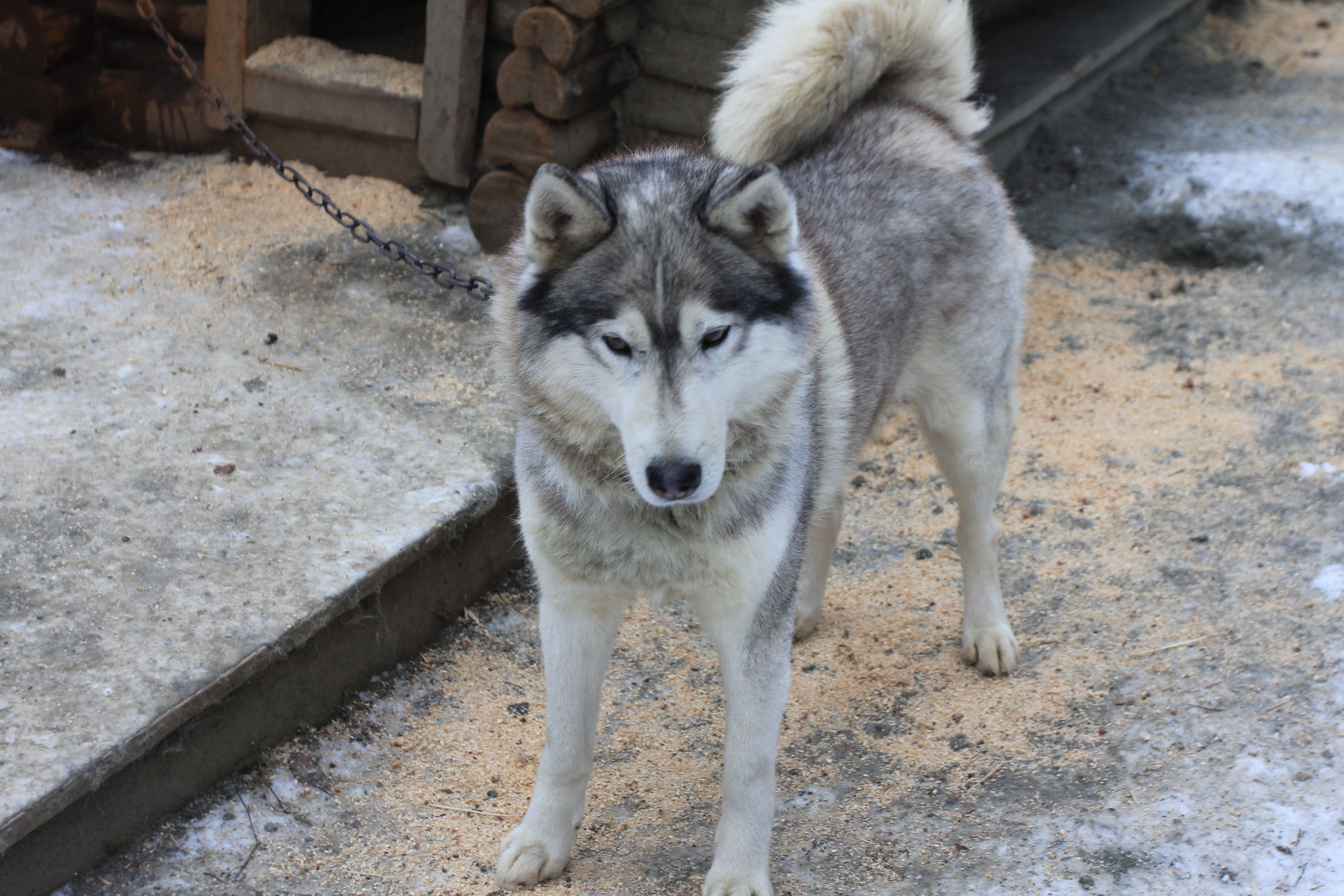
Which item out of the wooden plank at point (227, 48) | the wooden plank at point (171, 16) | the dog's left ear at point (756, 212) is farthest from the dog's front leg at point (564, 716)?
the wooden plank at point (171, 16)

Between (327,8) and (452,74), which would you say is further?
(327,8)

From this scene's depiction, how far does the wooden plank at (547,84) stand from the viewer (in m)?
4.59

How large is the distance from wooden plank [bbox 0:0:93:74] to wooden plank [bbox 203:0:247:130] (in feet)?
2.35

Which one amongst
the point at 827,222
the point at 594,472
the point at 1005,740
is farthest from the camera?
the point at 1005,740

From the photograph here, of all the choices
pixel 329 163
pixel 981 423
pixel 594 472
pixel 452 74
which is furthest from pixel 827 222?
pixel 329 163

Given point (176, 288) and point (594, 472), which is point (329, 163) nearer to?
point (176, 288)

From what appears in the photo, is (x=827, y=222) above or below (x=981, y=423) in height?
above

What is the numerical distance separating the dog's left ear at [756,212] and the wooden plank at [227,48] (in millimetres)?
3794

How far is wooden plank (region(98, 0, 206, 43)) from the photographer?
212 inches

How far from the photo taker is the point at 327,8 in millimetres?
6043

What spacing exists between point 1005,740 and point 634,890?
3.70 ft

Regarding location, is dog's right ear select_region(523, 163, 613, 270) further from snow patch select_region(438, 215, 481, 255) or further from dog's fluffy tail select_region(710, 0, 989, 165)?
snow patch select_region(438, 215, 481, 255)

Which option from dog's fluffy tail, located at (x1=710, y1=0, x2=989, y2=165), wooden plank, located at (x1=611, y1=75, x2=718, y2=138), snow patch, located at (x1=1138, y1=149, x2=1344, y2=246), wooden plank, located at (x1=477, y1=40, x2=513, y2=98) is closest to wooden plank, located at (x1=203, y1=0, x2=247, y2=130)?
wooden plank, located at (x1=477, y1=40, x2=513, y2=98)

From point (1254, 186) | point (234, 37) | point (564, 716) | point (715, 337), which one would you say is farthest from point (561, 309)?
point (1254, 186)
